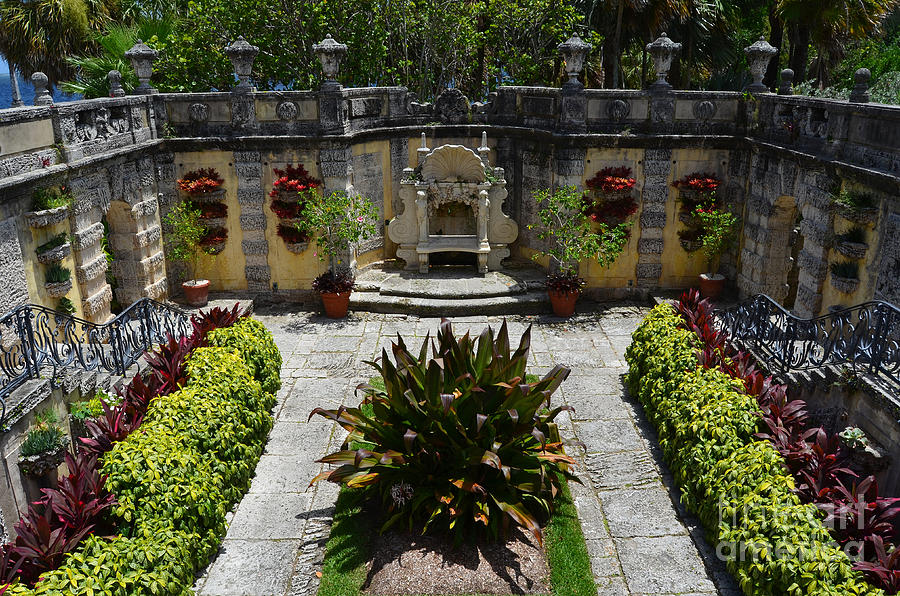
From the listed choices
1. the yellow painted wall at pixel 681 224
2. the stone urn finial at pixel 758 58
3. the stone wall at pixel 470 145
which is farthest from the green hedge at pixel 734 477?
the stone urn finial at pixel 758 58

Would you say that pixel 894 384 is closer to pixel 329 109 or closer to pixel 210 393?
pixel 210 393

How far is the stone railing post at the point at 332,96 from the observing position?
37.9ft

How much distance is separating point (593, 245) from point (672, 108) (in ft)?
8.71

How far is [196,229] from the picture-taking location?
12109 mm

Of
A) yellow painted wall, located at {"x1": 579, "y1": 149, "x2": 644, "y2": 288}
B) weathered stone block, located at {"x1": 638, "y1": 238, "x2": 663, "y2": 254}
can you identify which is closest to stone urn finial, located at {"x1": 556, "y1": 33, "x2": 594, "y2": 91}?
yellow painted wall, located at {"x1": 579, "y1": 149, "x2": 644, "y2": 288}

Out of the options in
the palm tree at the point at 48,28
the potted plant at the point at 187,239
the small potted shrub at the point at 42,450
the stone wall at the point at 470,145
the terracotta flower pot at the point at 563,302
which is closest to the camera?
the small potted shrub at the point at 42,450

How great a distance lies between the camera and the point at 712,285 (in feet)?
40.5

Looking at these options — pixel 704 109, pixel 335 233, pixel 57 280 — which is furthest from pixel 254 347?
pixel 704 109

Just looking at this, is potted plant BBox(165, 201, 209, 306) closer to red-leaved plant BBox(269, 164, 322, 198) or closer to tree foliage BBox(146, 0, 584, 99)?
red-leaved plant BBox(269, 164, 322, 198)

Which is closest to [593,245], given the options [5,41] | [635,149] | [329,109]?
[635,149]

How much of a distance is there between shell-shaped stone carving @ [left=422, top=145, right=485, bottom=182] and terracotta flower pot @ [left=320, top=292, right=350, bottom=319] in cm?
271

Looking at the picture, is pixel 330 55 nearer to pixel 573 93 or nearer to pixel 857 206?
pixel 573 93

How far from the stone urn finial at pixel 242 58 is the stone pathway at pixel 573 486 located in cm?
408

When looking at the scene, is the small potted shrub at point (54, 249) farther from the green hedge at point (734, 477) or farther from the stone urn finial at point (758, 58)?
the stone urn finial at point (758, 58)
